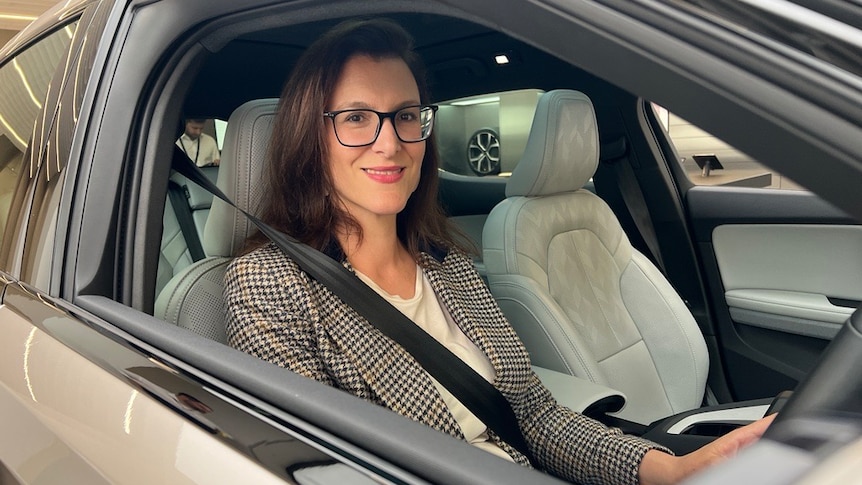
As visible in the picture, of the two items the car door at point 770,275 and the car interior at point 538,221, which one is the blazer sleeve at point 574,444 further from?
the car door at point 770,275

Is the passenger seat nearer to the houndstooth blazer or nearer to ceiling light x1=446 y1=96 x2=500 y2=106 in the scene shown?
the houndstooth blazer

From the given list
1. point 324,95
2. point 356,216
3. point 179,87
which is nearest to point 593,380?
point 356,216

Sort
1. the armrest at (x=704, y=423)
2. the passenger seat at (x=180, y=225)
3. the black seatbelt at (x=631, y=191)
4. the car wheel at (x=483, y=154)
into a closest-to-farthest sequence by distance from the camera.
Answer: the armrest at (x=704, y=423) → the passenger seat at (x=180, y=225) → the black seatbelt at (x=631, y=191) → the car wheel at (x=483, y=154)

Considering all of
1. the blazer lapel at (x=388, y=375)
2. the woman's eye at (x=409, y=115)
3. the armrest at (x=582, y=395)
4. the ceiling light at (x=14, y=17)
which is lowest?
the armrest at (x=582, y=395)

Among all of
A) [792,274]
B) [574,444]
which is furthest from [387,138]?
[792,274]

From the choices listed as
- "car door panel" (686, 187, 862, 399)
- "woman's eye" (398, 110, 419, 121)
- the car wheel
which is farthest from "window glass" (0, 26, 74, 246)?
the car wheel

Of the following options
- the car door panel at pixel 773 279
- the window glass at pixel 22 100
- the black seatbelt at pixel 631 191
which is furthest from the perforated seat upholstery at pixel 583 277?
the window glass at pixel 22 100

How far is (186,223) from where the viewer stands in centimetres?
253

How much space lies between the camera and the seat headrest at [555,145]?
2.45 m

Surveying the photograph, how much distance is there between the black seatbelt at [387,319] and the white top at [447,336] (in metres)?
0.06

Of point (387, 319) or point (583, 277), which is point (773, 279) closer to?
point (583, 277)

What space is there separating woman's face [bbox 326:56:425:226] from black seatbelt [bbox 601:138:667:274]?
62.4 inches

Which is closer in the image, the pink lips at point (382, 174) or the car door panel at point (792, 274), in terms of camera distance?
the pink lips at point (382, 174)

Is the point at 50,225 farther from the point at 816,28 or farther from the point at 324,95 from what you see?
the point at 816,28
